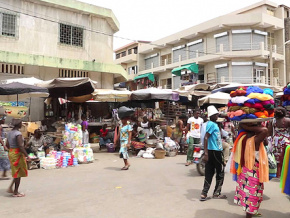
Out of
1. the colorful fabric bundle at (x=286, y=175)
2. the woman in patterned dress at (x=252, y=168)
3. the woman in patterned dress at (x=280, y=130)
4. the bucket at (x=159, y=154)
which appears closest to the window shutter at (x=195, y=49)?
the bucket at (x=159, y=154)

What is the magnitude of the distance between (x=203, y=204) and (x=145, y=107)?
11.3 meters

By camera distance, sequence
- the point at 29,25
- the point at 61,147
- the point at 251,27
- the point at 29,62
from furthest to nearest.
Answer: the point at 251,27 < the point at 29,25 < the point at 29,62 < the point at 61,147

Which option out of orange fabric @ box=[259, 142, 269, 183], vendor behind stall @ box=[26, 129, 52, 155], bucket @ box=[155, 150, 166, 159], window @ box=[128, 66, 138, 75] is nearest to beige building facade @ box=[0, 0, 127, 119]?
vendor behind stall @ box=[26, 129, 52, 155]

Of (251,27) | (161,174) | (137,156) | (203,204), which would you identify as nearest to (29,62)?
(137,156)

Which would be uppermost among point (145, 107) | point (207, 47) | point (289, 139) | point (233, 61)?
point (207, 47)

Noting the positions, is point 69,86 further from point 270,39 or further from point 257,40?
point 270,39

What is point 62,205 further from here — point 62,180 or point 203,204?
point 203,204

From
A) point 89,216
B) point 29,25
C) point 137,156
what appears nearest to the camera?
point 89,216

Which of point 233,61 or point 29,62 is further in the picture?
point 233,61

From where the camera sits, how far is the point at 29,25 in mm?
15570

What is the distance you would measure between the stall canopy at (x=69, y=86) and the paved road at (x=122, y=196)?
130 inches

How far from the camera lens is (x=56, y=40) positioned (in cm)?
1647

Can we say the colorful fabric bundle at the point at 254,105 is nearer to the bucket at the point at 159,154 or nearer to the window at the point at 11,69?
the bucket at the point at 159,154

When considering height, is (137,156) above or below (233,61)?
below
